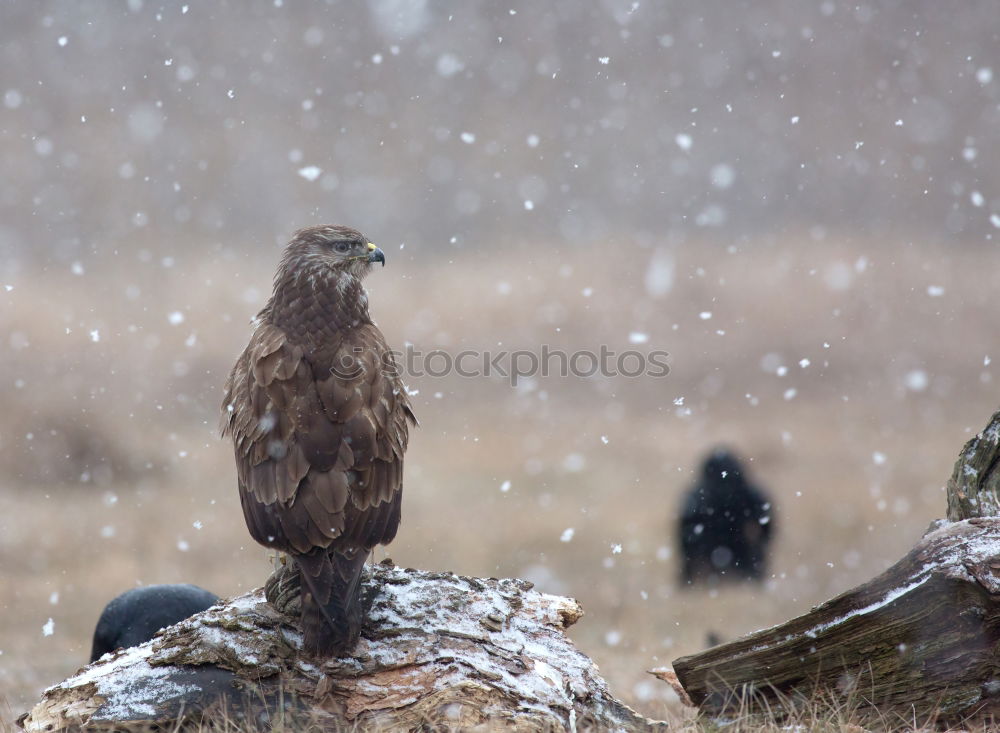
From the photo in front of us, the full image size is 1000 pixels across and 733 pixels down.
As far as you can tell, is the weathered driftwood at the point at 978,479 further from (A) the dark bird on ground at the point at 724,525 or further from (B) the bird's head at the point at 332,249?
(A) the dark bird on ground at the point at 724,525

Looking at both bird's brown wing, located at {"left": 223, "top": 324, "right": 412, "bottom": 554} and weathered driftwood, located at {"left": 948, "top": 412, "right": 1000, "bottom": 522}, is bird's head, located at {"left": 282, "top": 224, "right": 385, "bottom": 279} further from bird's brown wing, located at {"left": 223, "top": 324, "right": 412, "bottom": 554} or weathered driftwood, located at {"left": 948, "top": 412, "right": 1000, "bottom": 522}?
weathered driftwood, located at {"left": 948, "top": 412, "right": 1000, "bottom": 522}

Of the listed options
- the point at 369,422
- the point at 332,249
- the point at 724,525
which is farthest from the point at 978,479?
the point at 724,525

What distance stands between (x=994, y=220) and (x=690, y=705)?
34.5 feet

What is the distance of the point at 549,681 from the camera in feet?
12.2

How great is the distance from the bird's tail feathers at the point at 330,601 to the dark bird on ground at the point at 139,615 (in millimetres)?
2069

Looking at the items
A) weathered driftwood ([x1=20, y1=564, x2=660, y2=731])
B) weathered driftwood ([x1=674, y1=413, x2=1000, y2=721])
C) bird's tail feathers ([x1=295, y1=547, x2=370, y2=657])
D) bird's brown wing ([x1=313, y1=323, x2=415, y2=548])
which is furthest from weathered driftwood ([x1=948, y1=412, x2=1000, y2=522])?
bird's tail feathers ([x1=295, y1=547, x2=370, y2=657])

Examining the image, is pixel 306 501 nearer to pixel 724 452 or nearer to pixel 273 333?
pixel 273 333

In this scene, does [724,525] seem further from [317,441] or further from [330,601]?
[330,601]

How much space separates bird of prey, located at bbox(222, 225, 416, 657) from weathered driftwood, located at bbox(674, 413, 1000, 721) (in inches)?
63.3

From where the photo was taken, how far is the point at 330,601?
3662 millimetres

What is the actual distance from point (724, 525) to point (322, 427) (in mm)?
7635

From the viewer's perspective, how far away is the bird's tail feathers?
3.65 m

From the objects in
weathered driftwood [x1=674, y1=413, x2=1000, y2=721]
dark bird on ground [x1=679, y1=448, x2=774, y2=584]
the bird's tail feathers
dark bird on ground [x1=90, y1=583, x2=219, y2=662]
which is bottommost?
weathered driftwood [x1=674, y1=413, x2=1000, y2=721]

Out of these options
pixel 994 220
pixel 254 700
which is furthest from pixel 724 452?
pixel 254 700
